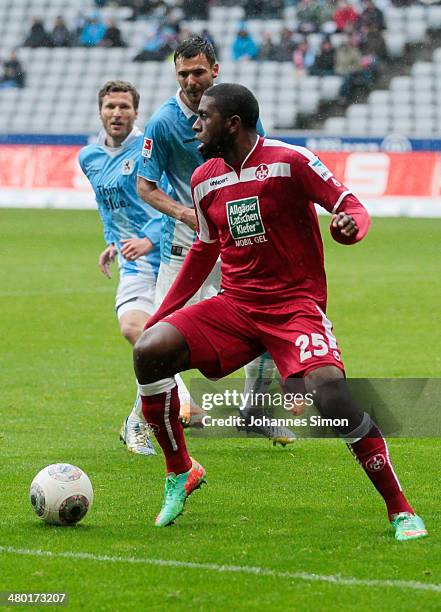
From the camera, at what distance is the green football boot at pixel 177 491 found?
19.2 feet

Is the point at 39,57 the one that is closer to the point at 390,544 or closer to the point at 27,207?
the point at 27,207

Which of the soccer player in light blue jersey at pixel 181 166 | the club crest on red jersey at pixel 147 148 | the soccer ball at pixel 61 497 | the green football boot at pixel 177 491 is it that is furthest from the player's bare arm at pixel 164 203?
the soccer ball at pixel 61 497

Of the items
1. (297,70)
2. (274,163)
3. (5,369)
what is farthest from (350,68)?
(274,163)

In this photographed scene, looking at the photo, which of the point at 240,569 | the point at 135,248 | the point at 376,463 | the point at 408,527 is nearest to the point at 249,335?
the point at 376,463

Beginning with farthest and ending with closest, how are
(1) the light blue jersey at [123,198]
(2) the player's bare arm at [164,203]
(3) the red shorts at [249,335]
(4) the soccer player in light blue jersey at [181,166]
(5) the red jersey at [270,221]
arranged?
(1) the light blue jersey at [123,198] → (4) the soccer player in light blue jersey at [181,166] → (2) the player's bare arm at [164,203] → (5) the red jersey at [270,221] → (3) the red shorts at [249,335]

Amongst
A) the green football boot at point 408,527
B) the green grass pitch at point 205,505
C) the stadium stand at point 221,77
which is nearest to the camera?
the green grass pitch at point 205,505

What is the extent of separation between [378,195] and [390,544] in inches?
763

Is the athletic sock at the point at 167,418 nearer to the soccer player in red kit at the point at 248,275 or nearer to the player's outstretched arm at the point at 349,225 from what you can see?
the soccer player in red kit at the point at 248,275

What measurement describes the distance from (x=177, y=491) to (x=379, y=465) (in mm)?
1028

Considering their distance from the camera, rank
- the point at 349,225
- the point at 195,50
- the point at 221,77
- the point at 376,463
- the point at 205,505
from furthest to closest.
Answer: the point at 221,77 < the point at 195,50 < the point at 205,505 < the point at 376,463 < the point at 349,225

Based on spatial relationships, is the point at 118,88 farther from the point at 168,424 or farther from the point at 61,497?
Answer: the point at 61,497

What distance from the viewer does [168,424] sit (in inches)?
237

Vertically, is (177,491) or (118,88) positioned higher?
(118,88)

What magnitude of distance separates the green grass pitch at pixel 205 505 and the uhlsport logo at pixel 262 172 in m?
1.60
